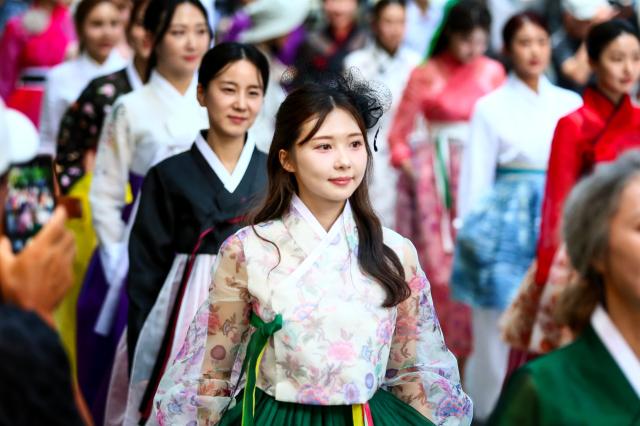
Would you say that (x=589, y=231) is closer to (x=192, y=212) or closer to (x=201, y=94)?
(x=192, y=212)

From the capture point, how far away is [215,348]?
13.4ft

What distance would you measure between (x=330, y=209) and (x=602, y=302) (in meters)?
1.13

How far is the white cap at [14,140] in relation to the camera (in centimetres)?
294

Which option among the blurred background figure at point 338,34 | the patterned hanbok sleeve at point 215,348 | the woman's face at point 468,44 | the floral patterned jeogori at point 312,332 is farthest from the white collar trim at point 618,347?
the blurred background figure at point 338,34

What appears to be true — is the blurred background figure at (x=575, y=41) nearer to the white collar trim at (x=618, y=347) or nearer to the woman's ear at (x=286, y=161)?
the woman's ear at (x=286, y=161)

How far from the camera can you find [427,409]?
4.09 meters

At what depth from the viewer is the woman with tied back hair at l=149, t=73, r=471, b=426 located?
3.90 meters

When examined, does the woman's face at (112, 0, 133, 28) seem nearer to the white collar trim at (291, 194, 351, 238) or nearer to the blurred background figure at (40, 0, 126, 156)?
the blurred background figure at (40, 0, 126, 156)

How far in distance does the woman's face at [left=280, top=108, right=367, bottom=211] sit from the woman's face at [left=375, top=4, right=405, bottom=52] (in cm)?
577

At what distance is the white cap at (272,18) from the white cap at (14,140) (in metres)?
6.34

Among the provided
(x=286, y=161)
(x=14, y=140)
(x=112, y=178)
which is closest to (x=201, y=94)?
(x=112, y=178)

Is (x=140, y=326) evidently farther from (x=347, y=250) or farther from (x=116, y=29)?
(x=116, y=29)

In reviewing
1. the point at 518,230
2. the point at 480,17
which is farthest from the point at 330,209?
the point at 480,17

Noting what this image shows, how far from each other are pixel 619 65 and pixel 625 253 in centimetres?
331
